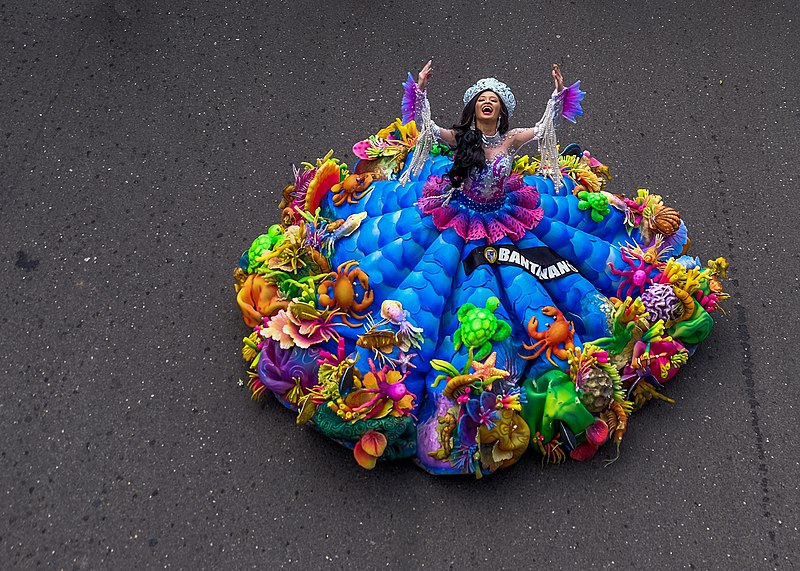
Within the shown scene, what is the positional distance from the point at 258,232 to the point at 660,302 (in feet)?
8.03

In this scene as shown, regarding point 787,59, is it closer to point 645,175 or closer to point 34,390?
point 645,175

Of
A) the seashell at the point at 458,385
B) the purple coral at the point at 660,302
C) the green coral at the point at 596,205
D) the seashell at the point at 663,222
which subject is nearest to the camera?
the seashell at the point at 458,385

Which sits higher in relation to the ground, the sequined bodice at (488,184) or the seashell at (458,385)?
the sequined bodice at (488,184)

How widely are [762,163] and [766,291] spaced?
3.89ft

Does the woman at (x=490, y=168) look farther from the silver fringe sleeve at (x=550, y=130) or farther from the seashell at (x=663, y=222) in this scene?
the seashell at (x=663, y=222)

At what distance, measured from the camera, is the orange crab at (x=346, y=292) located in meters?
4.15

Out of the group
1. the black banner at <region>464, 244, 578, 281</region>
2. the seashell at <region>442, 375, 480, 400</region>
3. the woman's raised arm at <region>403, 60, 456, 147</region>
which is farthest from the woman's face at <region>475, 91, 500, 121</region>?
the seashell at <region>442, 375, 480, 400</region>

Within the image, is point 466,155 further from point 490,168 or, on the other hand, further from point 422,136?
point 422,136

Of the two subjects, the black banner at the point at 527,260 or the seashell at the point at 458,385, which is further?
the black banner at the point at 527,260

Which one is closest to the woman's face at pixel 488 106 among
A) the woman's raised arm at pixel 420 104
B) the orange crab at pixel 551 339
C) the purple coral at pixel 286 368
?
the woman's raised arm at pixel 420 104

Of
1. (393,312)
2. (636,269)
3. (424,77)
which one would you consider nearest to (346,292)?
(393,312)

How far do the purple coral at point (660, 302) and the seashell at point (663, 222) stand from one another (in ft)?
1.33

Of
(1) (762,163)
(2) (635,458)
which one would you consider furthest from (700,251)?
(2) (635,458)

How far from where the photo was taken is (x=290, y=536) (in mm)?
3967
